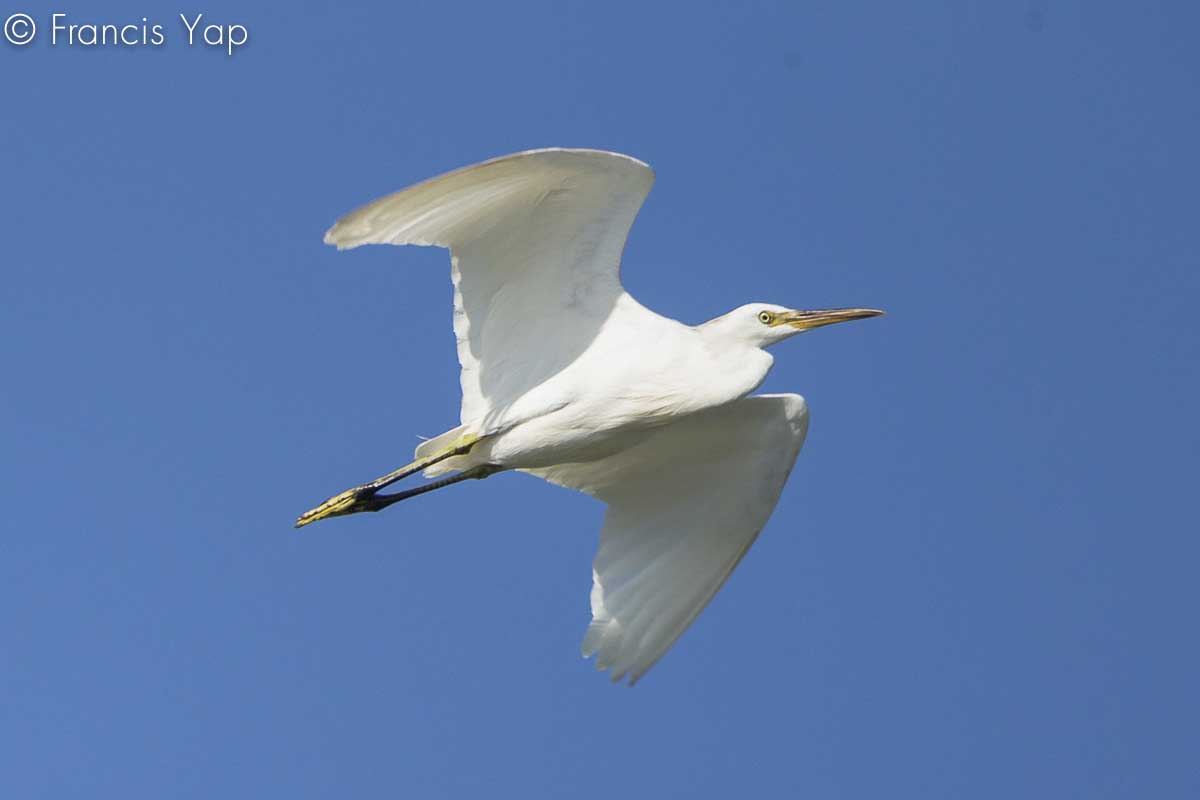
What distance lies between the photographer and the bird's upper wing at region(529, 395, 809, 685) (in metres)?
11.7

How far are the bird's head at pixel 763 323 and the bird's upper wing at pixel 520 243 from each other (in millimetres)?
827

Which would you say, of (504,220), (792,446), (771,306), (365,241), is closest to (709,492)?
(792,446)

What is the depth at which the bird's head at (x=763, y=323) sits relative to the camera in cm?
1114

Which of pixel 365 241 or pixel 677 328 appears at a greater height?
pixel 365 241

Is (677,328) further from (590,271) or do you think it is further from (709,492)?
(709,492)

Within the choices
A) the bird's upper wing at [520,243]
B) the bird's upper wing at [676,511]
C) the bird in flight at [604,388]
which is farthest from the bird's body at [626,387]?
the bird's upper wing at [676,511]

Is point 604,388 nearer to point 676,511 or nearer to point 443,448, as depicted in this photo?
point 443,448

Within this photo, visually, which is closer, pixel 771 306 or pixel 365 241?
pixel 365 241

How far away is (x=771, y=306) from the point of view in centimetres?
1137

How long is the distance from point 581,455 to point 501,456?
21.6 inches

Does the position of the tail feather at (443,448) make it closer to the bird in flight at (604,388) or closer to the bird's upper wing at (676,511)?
the bird in flight at (604,388)

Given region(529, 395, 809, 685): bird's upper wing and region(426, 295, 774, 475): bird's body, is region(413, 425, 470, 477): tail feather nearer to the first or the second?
region(426, 295, 774, 475): bird's body

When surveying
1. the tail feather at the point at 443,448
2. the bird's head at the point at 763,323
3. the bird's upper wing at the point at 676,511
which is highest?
the bird's head at the point at 763,323

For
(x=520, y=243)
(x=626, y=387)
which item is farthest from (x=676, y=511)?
(x=520, y=243)
